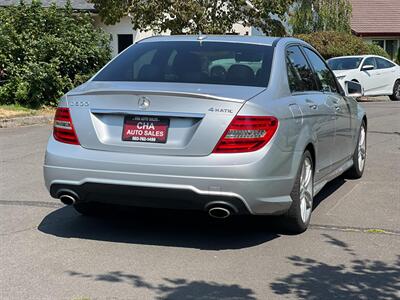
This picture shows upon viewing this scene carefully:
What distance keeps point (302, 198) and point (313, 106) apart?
0.90 m

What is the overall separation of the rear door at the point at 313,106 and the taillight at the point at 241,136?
84 cm

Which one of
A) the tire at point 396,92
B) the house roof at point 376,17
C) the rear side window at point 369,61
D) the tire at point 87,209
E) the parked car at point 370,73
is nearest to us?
the tire at point 87,209

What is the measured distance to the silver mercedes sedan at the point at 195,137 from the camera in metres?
4.99

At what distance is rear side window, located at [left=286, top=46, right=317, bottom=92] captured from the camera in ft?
19.5

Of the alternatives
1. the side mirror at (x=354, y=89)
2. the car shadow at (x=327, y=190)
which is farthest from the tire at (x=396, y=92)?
the side mirror at (x=354, y=89)

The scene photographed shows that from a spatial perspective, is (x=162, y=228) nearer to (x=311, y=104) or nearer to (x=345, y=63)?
(x=311, y=104)

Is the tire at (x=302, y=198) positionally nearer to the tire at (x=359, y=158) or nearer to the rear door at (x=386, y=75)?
the tire at (x=359, y=158)

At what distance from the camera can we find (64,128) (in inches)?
215

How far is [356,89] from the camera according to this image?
8078mm

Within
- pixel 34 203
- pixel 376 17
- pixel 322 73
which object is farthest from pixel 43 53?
pixel 376 17

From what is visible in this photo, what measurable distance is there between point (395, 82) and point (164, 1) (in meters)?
9.05

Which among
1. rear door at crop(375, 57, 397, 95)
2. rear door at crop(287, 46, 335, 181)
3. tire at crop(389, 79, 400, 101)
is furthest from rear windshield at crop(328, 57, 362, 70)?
rear door at crop(287, 46, 335, 181)

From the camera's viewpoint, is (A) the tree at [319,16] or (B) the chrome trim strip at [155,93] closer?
(B) the chrome trim strip at [155,93]

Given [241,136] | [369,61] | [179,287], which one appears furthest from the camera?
[369,61]
